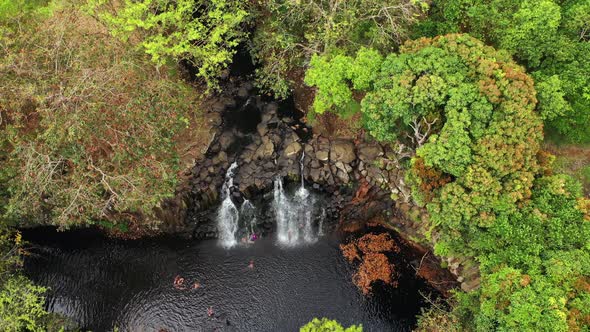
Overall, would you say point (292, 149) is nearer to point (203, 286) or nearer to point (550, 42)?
point (203, 286)

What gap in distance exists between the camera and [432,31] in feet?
78.2

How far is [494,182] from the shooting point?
61.4ft

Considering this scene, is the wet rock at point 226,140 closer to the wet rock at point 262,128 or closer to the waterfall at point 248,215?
the wet rock at point 262,128

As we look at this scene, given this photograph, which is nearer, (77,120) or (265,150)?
(77,120)

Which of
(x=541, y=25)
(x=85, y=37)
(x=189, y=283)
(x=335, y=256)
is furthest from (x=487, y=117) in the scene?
(x=85, y=37)

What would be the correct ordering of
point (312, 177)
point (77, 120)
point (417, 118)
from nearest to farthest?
1. point (77, 120)
2. point (417, 118)
3. point (312, 177)

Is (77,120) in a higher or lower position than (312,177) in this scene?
higher

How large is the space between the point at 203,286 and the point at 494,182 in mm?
18740

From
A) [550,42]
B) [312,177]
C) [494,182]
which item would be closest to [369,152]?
[312,177]

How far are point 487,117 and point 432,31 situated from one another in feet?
26.3

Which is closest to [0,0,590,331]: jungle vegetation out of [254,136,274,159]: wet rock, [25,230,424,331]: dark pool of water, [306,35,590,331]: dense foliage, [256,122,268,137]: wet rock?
[306,35,590,331]: dense foliage

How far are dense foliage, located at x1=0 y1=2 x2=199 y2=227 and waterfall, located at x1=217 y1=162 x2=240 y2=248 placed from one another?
4374 millimetres

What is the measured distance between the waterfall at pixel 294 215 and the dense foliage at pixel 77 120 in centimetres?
787

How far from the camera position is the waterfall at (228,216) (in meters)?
27.5
